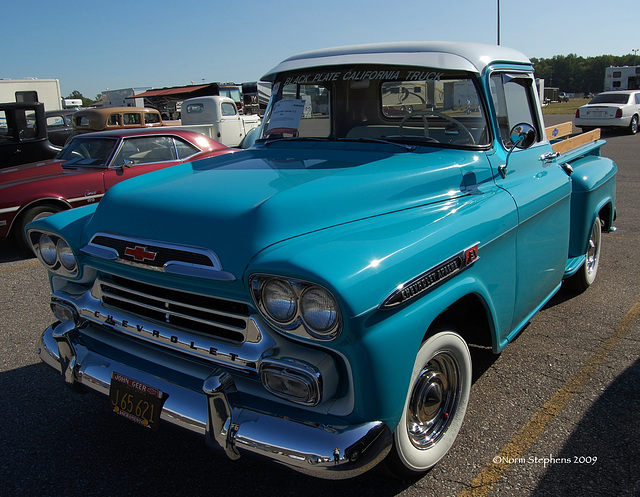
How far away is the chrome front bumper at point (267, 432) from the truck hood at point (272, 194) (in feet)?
1.67

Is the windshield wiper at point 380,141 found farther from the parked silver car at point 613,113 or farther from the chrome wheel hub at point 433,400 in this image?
the parked silver car at point 613,113

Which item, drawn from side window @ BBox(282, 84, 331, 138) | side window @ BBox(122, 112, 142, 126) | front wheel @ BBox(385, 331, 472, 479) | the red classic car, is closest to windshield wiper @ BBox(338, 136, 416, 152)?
side window @ BBox(282, 84, 331, 138)

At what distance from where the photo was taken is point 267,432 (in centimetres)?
201

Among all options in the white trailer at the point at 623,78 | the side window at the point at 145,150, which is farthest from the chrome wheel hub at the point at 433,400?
the white trailer at the point at 623,78

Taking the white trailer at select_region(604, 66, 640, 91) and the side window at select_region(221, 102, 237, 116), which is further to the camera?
the white trailer at select_region(604, 66, 640, 91)

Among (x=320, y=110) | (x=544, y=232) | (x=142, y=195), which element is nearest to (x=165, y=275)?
(x=142, y=195)

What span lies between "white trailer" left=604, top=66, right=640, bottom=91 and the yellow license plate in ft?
171

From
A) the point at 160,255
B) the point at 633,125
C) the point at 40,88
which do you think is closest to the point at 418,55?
the point at 160,255

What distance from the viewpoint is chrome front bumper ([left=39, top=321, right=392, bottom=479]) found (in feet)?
6.31

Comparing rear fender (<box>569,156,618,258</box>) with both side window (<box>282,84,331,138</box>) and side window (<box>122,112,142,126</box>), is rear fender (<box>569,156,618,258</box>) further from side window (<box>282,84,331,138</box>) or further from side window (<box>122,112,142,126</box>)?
side window (<box>122,112,142,126</box>)

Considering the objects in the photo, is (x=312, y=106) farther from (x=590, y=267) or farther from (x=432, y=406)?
(x=590, y=267)

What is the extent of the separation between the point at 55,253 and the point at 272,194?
50.3 inches

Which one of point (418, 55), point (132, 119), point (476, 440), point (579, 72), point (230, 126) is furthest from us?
point (579, 72)

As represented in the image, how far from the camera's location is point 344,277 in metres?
1.93
